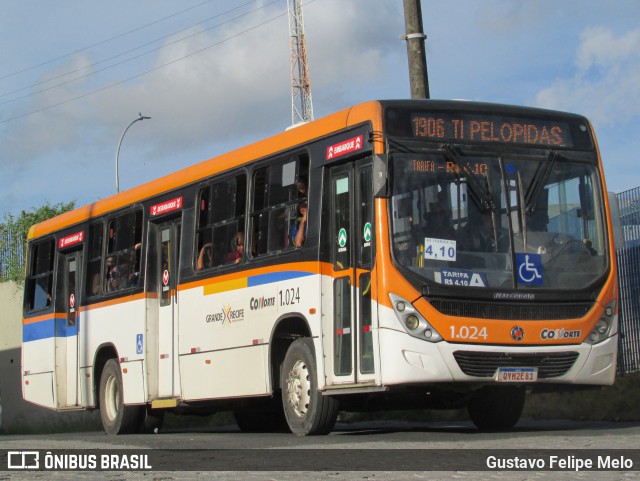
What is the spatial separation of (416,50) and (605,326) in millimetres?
7224

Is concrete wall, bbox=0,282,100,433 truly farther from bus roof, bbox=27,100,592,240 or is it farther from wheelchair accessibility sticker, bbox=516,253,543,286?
wheelchair accessibility sticker, bbox=516,253,543,286

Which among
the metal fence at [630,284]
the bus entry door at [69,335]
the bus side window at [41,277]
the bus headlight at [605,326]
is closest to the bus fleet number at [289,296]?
the bus headlight at [605,326]

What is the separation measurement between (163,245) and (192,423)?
768 cm

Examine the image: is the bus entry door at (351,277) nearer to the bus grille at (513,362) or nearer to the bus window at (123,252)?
the bus grille at (513,362)

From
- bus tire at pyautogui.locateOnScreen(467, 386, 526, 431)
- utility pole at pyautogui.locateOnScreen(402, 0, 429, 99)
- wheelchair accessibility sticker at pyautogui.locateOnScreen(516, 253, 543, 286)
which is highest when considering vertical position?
utility pole at pyautogui.locateOnScreen(402, 0, 429, 99)

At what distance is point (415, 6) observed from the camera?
64.8ft

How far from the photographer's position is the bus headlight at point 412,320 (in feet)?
41.2

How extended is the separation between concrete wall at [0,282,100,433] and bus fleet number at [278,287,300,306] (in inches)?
555

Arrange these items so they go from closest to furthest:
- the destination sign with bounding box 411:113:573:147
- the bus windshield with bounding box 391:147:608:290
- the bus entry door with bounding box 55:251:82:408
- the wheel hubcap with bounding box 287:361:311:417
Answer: the bus windshield with bounding box 391:147:608:290, the destination sign with bounding box 411:113:573:147, the wheel hubcap with bounding box 287:361:311:417, the bus entry door with bounding box 55:251:82:408

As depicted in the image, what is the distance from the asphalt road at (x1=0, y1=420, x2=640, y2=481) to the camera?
8.98 metres

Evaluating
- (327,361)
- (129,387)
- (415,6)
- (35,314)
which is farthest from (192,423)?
(327,361)

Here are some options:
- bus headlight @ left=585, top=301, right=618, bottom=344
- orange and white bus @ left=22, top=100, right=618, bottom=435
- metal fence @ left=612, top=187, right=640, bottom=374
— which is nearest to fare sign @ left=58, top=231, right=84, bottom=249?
orange and white bus @ left=22, top=100, right=618, bottom=435

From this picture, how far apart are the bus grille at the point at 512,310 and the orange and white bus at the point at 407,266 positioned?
0.6 inches

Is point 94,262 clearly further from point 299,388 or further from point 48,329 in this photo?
point 299,388
